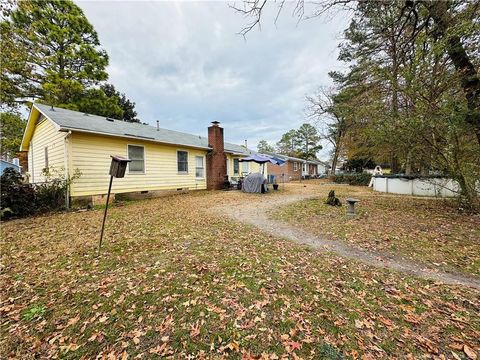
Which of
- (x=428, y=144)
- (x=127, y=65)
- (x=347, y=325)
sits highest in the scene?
(x=127, y=65)

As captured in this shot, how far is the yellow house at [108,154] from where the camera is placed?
8.58 meters

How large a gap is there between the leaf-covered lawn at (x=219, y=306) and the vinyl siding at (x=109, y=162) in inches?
194

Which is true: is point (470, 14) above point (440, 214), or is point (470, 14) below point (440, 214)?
above

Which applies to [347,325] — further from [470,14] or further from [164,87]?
[164,87]

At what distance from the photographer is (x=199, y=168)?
1439 cm

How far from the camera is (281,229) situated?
5961 millimetres

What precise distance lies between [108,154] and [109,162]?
14.5 inches

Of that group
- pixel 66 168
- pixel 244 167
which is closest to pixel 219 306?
pixel 66 168

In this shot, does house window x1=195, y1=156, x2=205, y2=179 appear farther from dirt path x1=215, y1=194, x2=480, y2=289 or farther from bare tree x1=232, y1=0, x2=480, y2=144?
bare tree x1=232, y1=0, x2=480, y2=144

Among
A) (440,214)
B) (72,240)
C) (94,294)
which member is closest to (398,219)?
(440,214)

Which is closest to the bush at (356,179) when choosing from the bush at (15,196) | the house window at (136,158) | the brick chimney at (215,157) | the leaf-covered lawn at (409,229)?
the leaf-covered lawn at (409,229)

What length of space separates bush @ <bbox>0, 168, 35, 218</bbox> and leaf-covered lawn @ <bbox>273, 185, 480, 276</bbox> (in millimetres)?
8591

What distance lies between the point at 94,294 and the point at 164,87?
1491 cm

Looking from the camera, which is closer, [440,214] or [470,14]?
[470,14]
